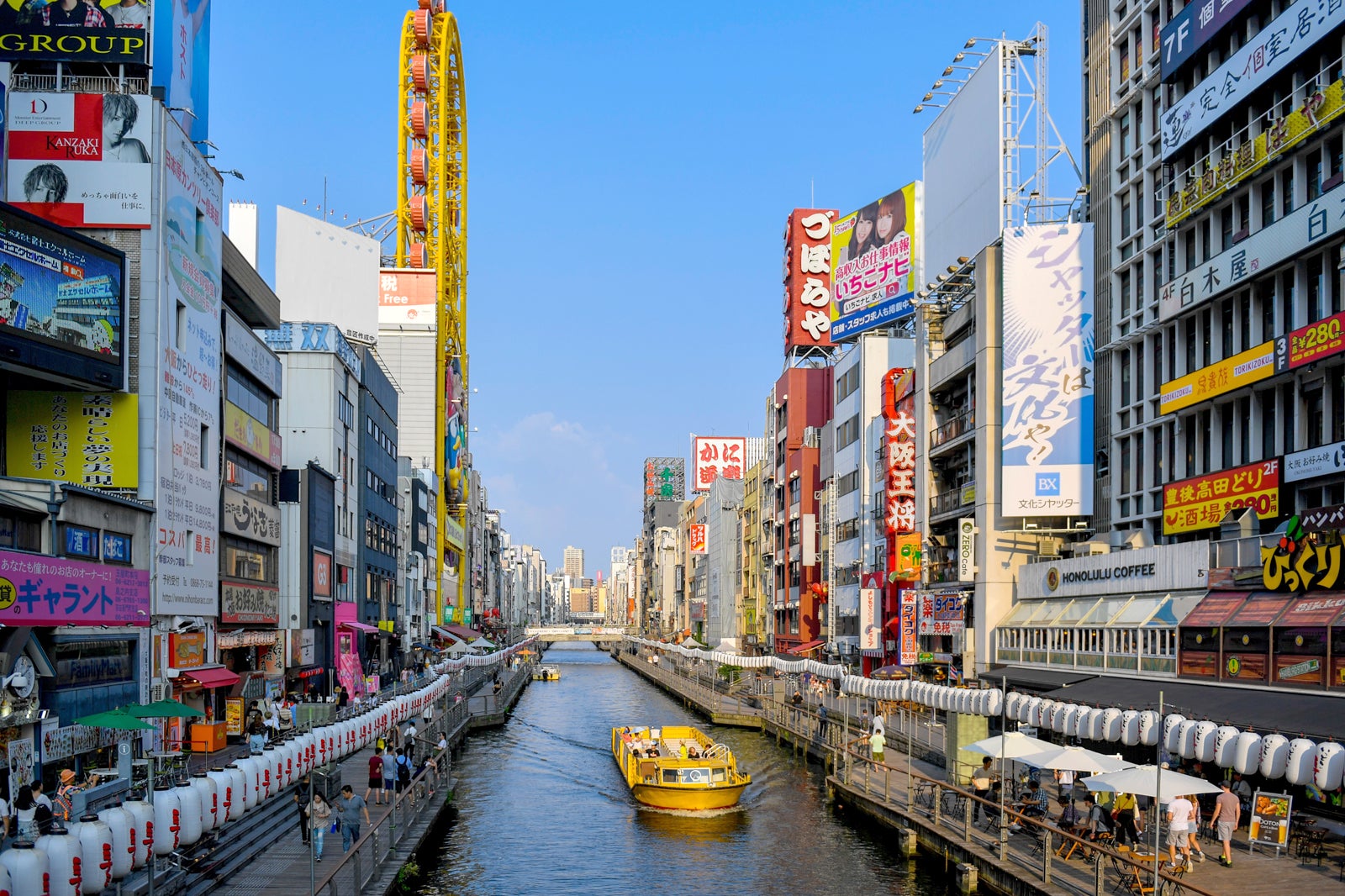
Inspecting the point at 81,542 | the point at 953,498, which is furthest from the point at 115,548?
the point at 953,498

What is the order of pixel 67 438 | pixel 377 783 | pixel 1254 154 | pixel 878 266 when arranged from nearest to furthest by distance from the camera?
pixel 377 783, pixel 67 438, pixel 1254 154, pixel 878 266

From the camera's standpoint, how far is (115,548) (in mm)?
37688

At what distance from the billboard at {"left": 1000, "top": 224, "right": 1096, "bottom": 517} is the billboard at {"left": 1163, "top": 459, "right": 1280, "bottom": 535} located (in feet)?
24.6

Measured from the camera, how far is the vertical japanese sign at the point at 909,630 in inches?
2608

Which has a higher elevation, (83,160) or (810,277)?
(810,277)

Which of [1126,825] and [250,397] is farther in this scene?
[250,397]

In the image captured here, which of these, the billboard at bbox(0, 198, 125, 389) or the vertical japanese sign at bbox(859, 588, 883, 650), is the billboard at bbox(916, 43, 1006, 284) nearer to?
the vertical japanese sign at bbox(859, 588, 883, 650)

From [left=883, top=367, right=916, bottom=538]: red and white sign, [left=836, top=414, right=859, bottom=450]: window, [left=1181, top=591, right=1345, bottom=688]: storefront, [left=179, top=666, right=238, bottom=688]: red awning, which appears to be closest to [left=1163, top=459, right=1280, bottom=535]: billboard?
[left=1181, top=591, right=1345, bottom=688]: storefront

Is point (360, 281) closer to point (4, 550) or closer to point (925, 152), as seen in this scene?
point (925, 152)

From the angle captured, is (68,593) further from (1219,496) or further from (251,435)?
(1219,496)

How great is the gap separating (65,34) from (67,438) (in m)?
13.5

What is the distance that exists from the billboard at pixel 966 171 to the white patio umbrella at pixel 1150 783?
124 ft

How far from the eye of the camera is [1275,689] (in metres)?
33.2

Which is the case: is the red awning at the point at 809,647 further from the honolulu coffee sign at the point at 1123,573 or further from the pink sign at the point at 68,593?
the pink sign at the point at 68,593
